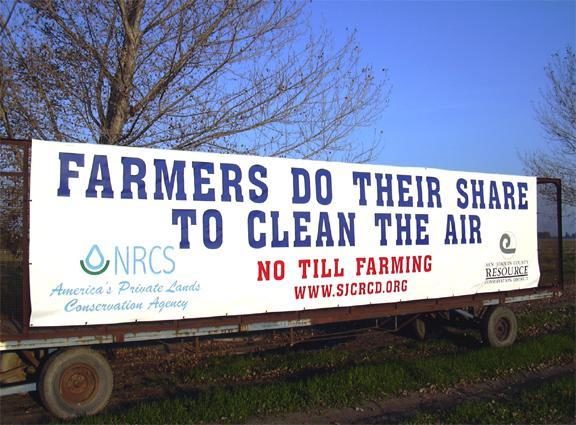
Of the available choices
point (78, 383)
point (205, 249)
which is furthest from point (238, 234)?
point (78, 383)

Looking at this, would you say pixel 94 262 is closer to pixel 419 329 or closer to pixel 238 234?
pixel 238 234

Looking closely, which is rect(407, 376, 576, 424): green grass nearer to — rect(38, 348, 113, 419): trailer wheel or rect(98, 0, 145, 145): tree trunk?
rect(38, 348, 113, 419): trailer wheel

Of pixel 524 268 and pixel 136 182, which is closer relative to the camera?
pixel 136 182

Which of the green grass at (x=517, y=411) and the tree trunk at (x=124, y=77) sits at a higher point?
the tree trunk at (x=124, y=77)

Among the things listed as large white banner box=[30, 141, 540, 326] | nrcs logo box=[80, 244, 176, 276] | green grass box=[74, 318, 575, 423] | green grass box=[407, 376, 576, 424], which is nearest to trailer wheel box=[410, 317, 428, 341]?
green grass box=[74, 318, 575, 423]

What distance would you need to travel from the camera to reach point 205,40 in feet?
32.8

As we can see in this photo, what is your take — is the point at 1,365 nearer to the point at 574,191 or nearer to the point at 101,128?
the point at 101,128

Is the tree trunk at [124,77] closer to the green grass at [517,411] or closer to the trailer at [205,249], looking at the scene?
the trailer at [205,249]

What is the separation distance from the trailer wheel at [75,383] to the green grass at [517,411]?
3274 mm

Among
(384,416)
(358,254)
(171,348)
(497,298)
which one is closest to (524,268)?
(497,298)

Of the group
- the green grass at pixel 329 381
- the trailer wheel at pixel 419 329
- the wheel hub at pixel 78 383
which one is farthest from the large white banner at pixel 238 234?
the trailer wheel at pixel 419 329

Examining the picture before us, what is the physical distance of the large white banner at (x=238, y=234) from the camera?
5.96 metres

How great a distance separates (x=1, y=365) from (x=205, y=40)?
6.15m

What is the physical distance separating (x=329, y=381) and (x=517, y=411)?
7.22ft
